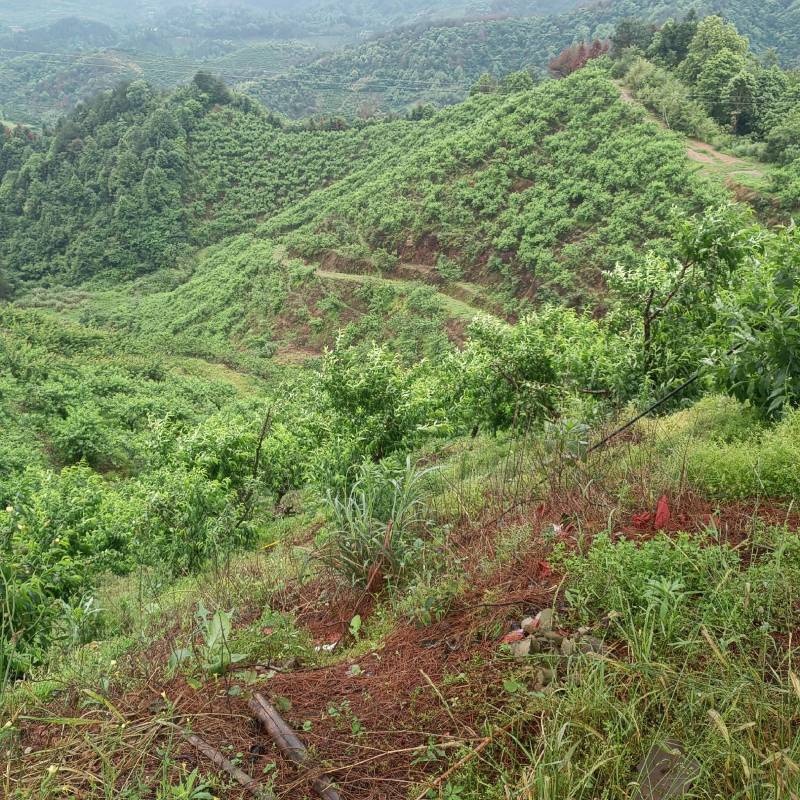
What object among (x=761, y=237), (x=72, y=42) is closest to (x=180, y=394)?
(x=761, y=237)

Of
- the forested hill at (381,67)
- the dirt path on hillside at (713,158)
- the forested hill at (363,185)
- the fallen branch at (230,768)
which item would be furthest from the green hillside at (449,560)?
the forested hill at (381,67)

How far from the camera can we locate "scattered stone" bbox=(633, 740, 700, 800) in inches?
64.8

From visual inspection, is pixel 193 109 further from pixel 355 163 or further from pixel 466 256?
pixel 466 256

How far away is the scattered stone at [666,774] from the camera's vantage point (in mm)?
1646

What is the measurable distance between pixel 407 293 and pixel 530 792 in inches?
1014

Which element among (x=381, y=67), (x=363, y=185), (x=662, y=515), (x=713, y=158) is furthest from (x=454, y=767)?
(x=381, y=67)

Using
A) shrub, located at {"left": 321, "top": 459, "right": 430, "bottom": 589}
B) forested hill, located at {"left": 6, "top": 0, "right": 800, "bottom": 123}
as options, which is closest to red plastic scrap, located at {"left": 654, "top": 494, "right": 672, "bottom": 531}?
shrub, located at {"left": 321, "top": 459, "right": 430, "bottom": 589}

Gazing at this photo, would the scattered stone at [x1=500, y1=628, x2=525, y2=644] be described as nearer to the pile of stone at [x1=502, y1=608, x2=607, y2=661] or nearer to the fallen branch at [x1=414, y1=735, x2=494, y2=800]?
the pile of stone at [x1=502, y1=608, x2=607, y2=661]

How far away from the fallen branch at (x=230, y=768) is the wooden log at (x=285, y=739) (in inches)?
5.3

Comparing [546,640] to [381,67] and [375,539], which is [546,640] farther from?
[381,67]

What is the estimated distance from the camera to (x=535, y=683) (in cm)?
213

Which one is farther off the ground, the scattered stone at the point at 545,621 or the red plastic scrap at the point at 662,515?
the red plastic scrap at the point at 662,515

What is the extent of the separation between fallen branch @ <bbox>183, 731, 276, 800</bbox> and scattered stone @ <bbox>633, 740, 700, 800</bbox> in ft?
3.55

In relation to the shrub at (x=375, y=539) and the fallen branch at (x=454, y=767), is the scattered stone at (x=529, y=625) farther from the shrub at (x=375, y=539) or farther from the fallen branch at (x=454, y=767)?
the shrub at (x=375, y=539)
